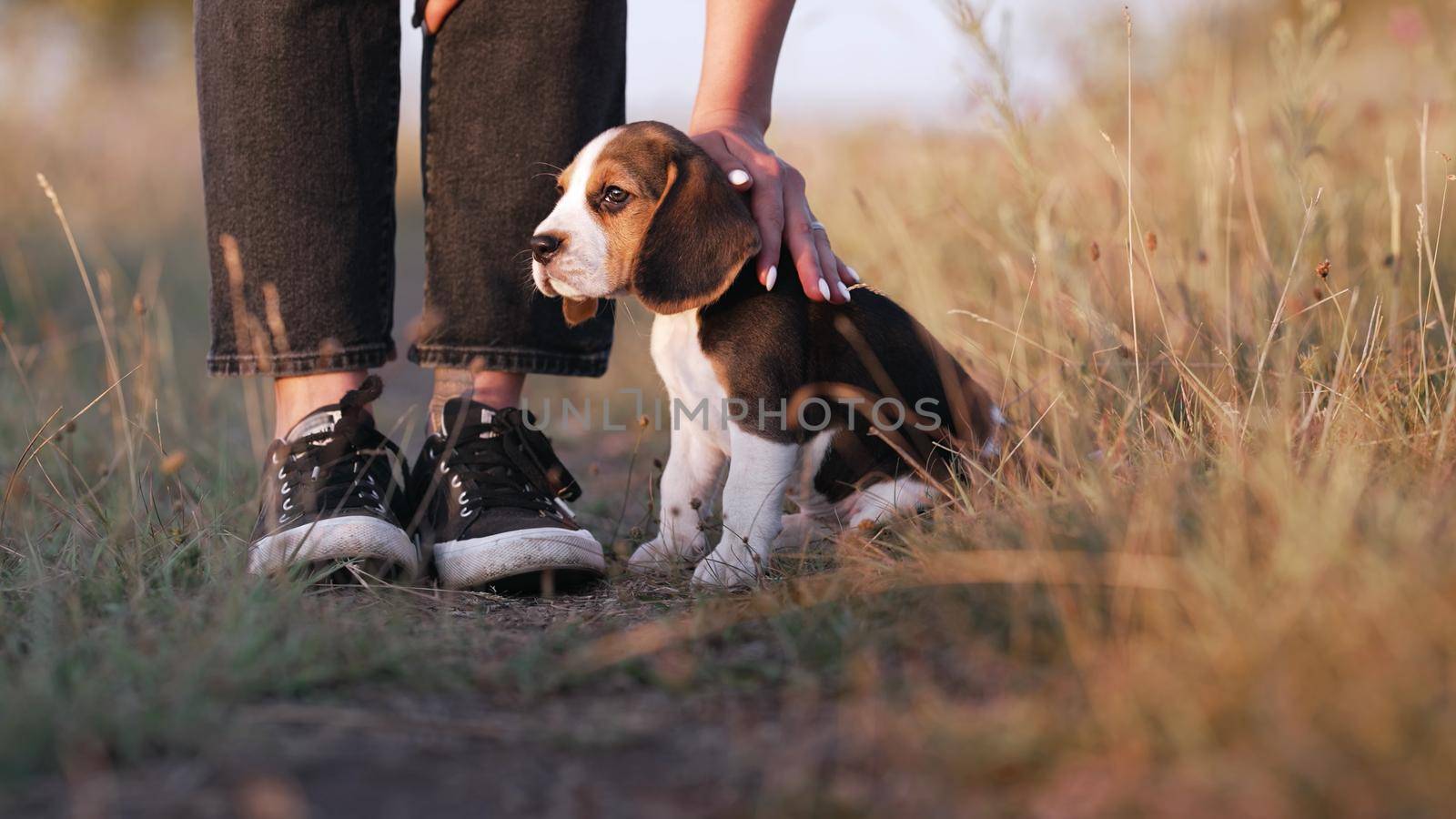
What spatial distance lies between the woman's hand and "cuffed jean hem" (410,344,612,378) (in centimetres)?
57

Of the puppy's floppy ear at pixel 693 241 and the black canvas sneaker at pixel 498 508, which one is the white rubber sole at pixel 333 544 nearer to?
the black canvas sneaker at pixel 498 508

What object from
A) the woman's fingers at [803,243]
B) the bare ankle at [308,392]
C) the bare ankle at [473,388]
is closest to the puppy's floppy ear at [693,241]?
the woman's fingers at [803,243]

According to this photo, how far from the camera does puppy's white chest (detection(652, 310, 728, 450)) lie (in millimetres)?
2488

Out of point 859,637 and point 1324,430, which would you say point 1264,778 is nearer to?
point 859,637

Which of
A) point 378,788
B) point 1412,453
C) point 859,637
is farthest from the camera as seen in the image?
point 1412,453

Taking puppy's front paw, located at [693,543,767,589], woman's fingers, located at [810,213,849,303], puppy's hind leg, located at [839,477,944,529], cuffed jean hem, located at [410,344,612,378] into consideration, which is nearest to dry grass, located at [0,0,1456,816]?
puppy's front paw, located at [693,543,767,589]

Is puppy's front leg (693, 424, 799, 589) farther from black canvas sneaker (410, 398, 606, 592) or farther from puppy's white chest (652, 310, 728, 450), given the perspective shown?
black canvas sneaker (410, 398, 606, 592)

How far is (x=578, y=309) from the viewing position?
8.70ft

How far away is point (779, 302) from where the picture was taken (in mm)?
2463

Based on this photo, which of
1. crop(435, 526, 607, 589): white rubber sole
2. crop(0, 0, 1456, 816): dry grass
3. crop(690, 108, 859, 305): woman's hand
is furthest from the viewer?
crop(690, 108, 859, 305): woman's hand

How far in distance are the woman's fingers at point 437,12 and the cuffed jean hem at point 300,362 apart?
0.72 meters

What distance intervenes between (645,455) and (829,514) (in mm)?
1278

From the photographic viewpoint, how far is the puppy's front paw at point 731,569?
227 cm

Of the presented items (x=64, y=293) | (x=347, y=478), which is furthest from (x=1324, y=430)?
(x=64, y=293)
